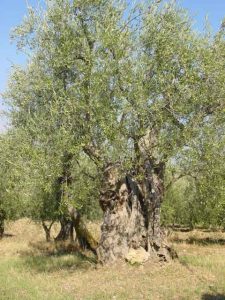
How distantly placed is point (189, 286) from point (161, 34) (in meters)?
11.1

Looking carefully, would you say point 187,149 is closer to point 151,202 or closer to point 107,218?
point 151,202

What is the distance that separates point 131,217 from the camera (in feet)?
71.7

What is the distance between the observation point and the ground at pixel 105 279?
16533mm

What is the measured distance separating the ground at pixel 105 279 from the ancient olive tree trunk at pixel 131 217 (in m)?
0.80

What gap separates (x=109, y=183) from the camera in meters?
21.5

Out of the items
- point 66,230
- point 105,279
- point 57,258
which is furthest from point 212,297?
point 66,230

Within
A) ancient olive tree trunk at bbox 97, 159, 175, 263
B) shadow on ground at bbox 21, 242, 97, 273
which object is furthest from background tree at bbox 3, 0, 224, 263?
shadow on ground at bbox 21, 242, 97, 273

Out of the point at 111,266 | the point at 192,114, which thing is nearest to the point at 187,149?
the point at 192,114

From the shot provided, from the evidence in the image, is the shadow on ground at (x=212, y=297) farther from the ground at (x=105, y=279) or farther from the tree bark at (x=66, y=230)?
the tree bark at (x=66, y=230)

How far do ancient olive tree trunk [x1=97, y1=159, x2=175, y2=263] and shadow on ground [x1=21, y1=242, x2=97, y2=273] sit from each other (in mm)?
1867

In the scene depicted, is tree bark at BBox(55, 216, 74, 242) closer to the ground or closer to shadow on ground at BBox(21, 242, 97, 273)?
shadow on ground at BBox(21, 242, 97, 273)

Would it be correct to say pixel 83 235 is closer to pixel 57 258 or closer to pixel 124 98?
pixel 57 258

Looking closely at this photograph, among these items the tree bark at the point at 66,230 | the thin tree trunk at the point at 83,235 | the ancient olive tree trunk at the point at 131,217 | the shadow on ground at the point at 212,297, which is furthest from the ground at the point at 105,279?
the tree bark at the point at 66,230

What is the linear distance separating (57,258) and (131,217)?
6054 millimetres
